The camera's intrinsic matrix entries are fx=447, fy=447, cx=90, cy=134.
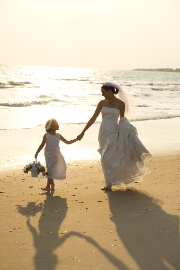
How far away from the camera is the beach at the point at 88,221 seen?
4.45 m

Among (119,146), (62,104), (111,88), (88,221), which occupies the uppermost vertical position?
(111,88)

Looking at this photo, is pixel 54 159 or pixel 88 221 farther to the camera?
pixel 54 159

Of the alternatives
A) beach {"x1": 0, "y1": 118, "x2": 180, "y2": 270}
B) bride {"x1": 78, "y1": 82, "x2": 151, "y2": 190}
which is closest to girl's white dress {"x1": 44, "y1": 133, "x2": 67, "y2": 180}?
beach {"x1": 0, "y1": 118, "x2": 180, "y2": 270}

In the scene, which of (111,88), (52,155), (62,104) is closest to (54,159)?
(52,155)

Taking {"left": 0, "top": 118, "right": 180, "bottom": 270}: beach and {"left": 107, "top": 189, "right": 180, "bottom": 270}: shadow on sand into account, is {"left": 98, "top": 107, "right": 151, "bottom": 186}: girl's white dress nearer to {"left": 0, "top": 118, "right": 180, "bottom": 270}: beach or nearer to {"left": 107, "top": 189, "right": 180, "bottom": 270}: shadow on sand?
{"left": 0, "top": 118, "right": 180, "bottom": 270}: beach

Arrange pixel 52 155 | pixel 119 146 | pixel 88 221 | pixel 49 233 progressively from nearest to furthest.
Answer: pixel 49 233
pixel 88 221
pixel 119 146
pixel 52 155

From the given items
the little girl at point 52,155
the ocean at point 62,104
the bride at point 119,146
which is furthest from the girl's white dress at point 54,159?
the ocean at point 62,104

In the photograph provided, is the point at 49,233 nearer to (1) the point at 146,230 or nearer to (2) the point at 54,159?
(1) the point at 146,230

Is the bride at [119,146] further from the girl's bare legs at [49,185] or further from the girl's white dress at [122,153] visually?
the girl's bare legs at [49,185]

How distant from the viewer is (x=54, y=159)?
735 cm

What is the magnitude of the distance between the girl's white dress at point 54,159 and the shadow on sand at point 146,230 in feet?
2.98

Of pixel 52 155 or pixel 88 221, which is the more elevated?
pixel 52 155

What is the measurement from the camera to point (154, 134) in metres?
14.7

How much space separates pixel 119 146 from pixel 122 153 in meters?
0.12
